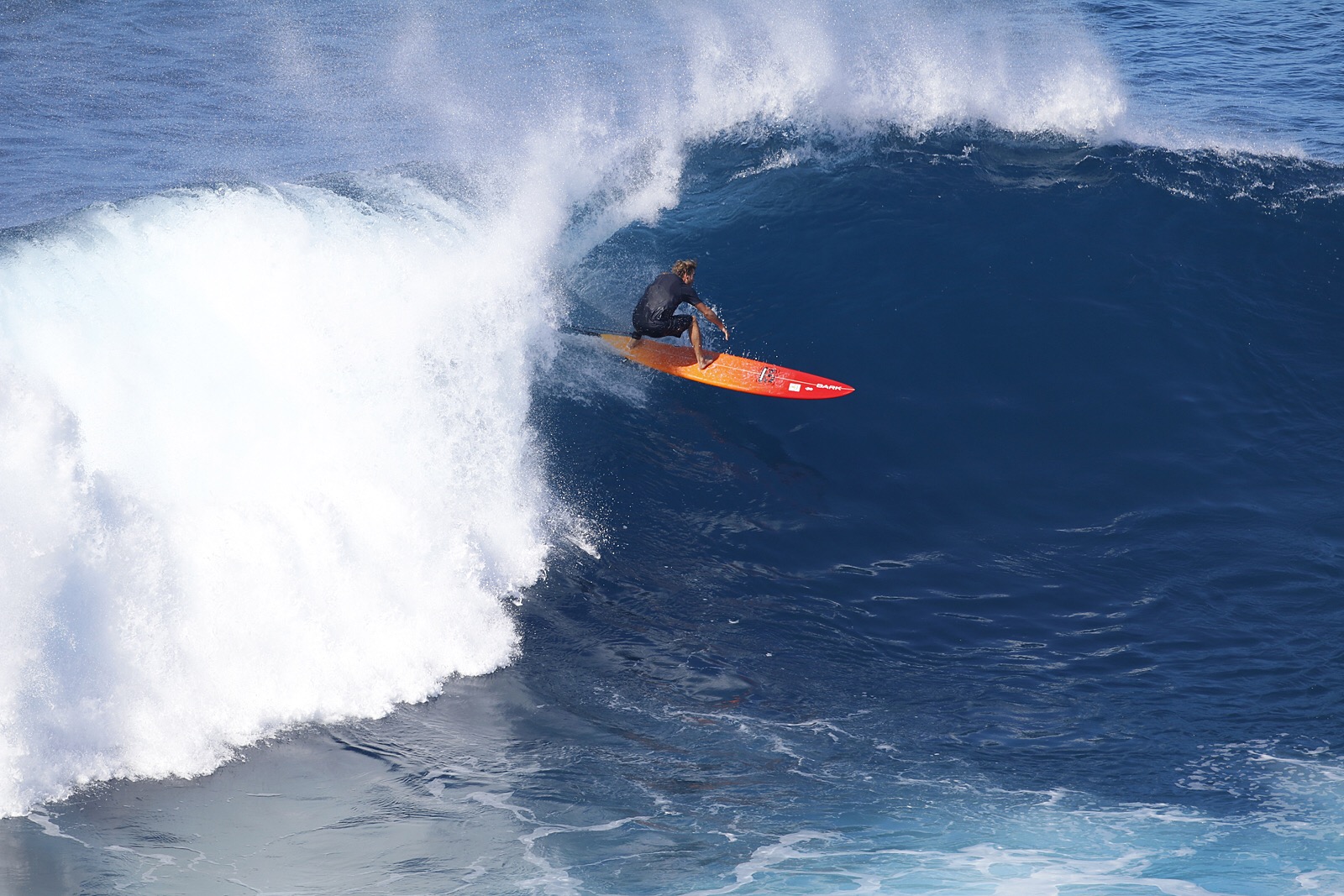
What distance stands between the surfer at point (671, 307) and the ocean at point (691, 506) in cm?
67

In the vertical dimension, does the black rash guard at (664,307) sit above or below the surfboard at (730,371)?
above

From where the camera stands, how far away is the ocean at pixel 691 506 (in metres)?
7.01

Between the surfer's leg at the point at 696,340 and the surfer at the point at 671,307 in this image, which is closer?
the surfer at the point at 671,307

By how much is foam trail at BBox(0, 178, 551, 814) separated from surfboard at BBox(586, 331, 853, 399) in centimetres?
160

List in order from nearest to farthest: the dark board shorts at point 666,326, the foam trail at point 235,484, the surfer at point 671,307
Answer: the foam trail at point 235,484 < the surfer at point 671,307 < the dark board shorts at point 666,326

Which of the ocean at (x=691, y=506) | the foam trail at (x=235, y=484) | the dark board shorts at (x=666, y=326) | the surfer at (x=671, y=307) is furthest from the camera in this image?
the dark board shorts at (x=666, y=326)

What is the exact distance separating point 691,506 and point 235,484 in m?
4.25

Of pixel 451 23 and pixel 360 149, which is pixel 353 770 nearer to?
pixel 360 149

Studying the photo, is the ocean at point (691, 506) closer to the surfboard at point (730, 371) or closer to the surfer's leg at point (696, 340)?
the surfboard at point (730, 371)

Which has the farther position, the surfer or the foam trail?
the surfer

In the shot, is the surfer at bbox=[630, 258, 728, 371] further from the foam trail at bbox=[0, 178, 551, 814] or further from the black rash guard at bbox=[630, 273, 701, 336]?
the foam trail at bbox=[0, 178, 551, 814]

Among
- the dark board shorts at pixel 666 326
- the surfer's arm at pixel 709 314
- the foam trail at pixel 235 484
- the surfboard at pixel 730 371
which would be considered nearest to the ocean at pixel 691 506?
the foam trail at pixel 235 484

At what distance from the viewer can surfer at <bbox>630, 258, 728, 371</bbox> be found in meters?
12.1

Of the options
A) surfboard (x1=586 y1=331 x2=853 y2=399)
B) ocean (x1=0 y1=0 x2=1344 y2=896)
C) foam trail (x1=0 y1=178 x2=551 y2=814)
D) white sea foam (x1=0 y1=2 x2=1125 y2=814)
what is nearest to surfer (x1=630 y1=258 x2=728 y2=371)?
surfboard (x1=586 y1=331 x2=853 y2=399)
